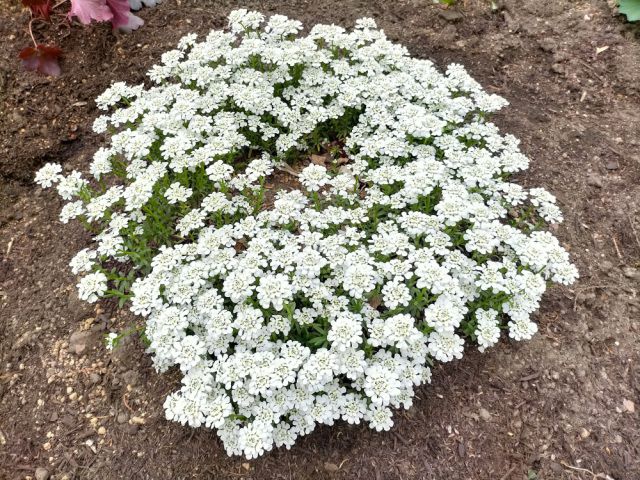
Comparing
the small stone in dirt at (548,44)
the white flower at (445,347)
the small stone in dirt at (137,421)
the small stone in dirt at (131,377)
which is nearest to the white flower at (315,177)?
the white flower at (445,347)

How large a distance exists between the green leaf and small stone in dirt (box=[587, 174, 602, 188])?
5.98 feet

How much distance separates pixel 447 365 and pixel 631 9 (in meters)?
3.88

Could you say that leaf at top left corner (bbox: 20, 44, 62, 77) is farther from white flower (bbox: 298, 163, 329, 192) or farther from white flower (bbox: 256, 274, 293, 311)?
white flower (bbox: 256, 274, 293, 311)

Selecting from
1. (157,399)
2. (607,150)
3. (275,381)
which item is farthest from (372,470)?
(607,150)

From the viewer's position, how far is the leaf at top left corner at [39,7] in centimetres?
434

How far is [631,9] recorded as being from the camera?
4.59m

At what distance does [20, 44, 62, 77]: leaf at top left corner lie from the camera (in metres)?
4.19

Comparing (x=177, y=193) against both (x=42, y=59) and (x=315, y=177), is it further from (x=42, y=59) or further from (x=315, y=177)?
(x=42, y=59)

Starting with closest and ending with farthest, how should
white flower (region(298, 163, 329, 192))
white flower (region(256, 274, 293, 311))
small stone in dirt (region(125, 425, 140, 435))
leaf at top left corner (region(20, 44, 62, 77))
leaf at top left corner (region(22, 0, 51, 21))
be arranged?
white flower (region(256, 274, 293, 311)) < small stone in dirt (region(125, 425, 140, 435)) < white flower (region(298, 163, 329, 192)) < leaf at top left corner (region(20, 44, 62, 77)) < leaf at top left corner (region(22, 0, 51, 21))

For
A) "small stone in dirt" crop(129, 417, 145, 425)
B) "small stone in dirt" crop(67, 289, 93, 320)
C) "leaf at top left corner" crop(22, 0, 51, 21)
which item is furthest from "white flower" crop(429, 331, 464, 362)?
"leaf at top left corner" crop(22, 0, 51, 21)

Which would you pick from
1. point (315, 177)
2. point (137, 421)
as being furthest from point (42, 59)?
point (137, 421)

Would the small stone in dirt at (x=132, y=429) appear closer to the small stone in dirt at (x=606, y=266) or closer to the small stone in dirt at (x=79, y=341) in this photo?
the small stone in dirt at (x=79, y=341)

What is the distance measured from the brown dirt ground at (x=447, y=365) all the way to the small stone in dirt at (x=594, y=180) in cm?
1

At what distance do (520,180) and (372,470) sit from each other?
2.42 m
